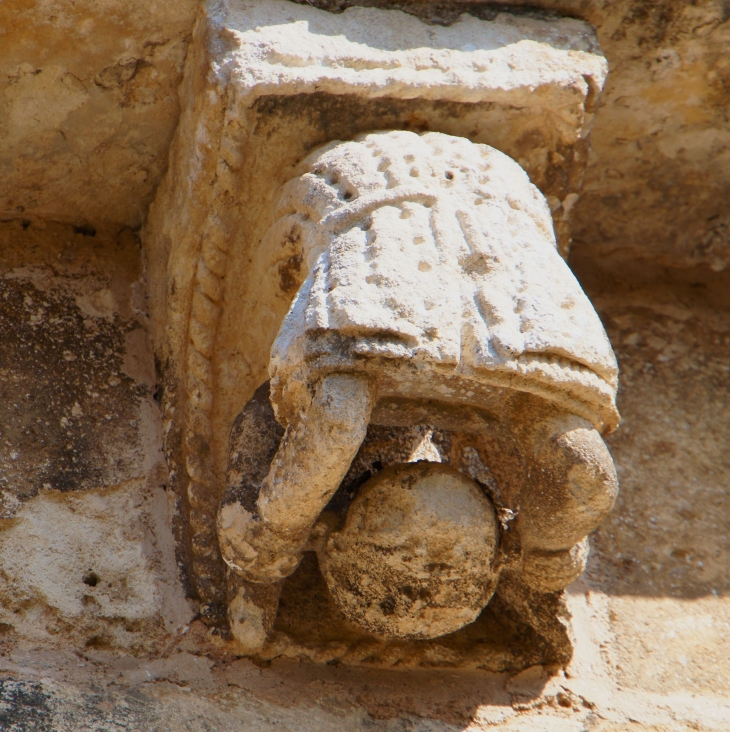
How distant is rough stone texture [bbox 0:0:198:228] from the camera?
1.84 m

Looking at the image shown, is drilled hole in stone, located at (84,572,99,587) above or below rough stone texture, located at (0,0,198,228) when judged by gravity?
below

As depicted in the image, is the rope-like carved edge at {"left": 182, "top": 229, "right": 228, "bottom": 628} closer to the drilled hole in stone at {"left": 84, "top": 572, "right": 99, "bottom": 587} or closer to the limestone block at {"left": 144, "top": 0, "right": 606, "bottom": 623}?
the limestone block at {"left": 144, "top": 0, "right": 606, "bottom": 623}

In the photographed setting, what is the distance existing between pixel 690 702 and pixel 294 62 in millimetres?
1278

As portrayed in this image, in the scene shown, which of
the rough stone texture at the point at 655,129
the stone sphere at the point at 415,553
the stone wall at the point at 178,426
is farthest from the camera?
the rough stone texture at the point at 655,129

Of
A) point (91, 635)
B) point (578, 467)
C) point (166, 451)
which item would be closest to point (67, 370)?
point (166, 451)

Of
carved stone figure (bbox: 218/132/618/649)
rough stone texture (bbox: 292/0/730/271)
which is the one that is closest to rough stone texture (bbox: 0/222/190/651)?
carved stone figure (bbox: 218/132/618/649)

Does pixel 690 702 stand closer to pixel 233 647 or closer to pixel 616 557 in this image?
pixel 616 557

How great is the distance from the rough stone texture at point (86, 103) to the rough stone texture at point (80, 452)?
0.09 m

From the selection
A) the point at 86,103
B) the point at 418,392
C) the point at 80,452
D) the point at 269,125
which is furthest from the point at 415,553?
the point at 86,103

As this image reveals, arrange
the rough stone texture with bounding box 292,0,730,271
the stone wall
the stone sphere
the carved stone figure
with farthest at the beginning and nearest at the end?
the rough stone texture with bounding box 292,0,730,271 → the stone wall → the stone sphere → the carved stone figure

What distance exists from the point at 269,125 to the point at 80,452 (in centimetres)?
65

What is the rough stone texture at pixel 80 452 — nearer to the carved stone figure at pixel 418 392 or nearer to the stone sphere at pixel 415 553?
the carved stone figure at pixel 418 392

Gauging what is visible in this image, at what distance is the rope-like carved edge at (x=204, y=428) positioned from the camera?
6.05 feet

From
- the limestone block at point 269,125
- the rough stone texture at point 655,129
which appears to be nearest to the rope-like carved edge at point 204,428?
the limestone block at point 269,125
